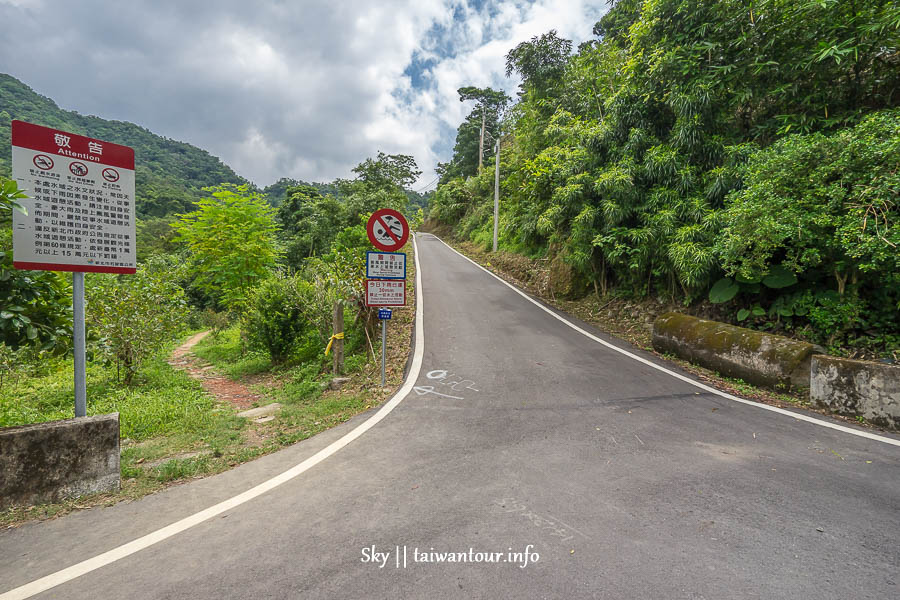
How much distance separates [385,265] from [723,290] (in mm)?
6230

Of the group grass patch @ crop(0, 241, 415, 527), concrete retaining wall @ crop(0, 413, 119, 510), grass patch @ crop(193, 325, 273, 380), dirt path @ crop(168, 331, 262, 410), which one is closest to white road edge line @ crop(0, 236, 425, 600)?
grass patch @ crop(0, 241, 415, 527)

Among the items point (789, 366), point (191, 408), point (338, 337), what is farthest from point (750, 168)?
point (191, 408)

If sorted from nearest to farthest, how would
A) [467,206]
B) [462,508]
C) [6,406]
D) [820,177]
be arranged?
[462,508] → [820,177] → [6,406] → [467,206]

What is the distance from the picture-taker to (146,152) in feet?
246

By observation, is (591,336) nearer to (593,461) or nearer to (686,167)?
(686,167)

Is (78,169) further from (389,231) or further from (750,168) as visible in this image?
(750,168)

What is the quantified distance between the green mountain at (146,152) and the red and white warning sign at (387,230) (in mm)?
52905

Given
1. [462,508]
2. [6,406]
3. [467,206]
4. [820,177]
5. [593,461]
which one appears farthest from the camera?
[467,206]

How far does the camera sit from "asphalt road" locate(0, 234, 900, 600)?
6.95 ft

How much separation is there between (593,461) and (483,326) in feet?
17.8

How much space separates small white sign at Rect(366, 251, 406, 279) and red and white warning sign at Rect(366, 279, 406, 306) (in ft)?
0.26

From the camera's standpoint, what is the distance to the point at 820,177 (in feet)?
17.1

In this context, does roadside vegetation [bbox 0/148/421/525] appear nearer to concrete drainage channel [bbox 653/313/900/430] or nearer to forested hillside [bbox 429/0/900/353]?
concrete drainage channel [bbox 653/313/900/430]

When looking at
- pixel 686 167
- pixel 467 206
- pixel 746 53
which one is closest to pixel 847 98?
pixel 746 53
